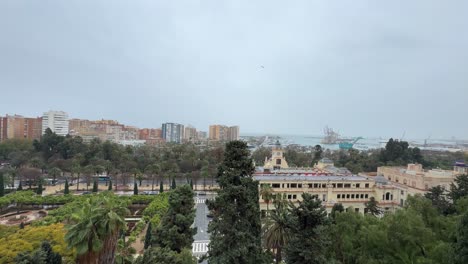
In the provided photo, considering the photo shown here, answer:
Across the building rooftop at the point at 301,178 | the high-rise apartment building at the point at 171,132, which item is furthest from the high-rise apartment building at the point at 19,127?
the building rooftop at the point at 301,178

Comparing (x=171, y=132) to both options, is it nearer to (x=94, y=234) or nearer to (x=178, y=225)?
(x=178, y=225)

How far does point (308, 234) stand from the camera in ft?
47.4

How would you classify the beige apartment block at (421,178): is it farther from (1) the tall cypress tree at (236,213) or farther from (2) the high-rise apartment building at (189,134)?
(2) the high-rise apartment building at (189,134)

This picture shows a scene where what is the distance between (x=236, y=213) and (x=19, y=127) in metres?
119

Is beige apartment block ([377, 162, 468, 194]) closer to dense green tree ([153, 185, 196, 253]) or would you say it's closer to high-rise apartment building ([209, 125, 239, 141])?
dense green tree ([153, 185, 196, 253])

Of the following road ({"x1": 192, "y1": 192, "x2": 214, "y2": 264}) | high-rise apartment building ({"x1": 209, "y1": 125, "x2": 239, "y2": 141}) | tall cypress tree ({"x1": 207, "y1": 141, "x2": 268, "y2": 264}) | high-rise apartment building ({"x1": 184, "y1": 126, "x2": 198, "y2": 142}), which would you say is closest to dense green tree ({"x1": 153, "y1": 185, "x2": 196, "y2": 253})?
tall cypress tree ({"x1": 207, "y1": 141, "x2": 268, "y2": 264})

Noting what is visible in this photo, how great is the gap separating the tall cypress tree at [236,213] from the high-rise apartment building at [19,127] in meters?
113

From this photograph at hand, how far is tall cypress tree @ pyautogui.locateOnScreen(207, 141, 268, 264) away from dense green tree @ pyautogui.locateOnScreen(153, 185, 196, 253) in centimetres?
407

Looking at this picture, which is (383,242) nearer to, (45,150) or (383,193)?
(383,193)

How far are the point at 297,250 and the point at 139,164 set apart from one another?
53.2 m

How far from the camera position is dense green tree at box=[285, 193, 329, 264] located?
14164 millimetres

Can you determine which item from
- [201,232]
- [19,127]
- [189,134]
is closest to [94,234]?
[201,232]

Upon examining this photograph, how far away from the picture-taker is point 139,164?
62.2 metres

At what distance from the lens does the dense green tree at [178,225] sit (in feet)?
58.6
